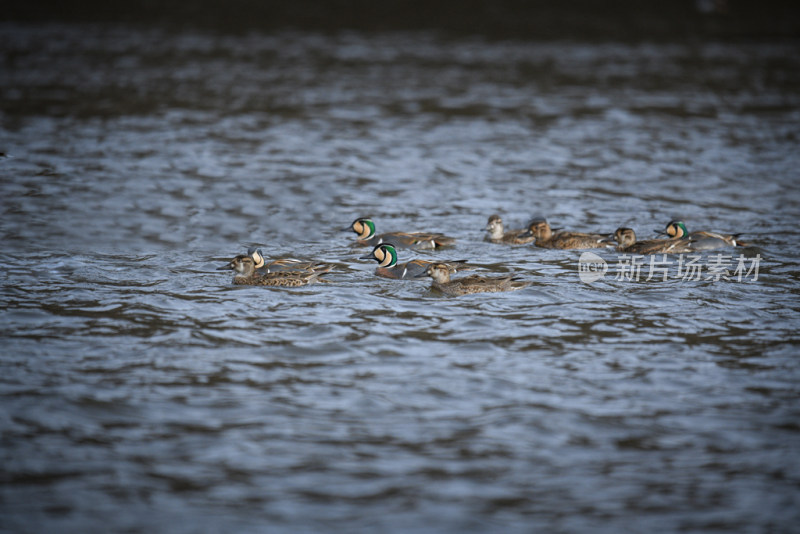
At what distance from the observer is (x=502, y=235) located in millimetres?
13117

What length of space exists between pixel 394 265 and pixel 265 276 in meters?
1.60

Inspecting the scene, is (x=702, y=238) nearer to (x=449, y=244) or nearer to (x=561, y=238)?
(x=561, y=238)

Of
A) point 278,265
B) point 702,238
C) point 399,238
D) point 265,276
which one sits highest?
point 702,238

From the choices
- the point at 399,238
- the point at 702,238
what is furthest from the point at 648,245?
the point at 399,238

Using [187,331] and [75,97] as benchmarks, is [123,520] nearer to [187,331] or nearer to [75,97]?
[187,331]

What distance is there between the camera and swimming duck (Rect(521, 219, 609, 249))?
12562 millimetres

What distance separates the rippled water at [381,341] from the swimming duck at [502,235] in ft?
1.21

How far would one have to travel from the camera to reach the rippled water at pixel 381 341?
6633mm

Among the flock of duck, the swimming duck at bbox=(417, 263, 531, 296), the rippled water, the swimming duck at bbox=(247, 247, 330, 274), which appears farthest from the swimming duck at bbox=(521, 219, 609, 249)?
the swimming duck at bbox=(247, 247, 330, 274)

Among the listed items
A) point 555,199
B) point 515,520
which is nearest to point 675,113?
point 555,199

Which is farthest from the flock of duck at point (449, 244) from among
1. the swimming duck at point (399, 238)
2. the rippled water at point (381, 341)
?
the rippled water at point (381, 341)

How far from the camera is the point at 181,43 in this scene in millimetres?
33281

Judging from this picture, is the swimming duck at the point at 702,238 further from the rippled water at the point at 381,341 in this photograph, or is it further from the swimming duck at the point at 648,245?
the rippled water at the point at 381,341

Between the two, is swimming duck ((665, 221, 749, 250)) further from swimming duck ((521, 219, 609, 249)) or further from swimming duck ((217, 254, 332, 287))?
swimming duck ((217, 254, 332, 287))
